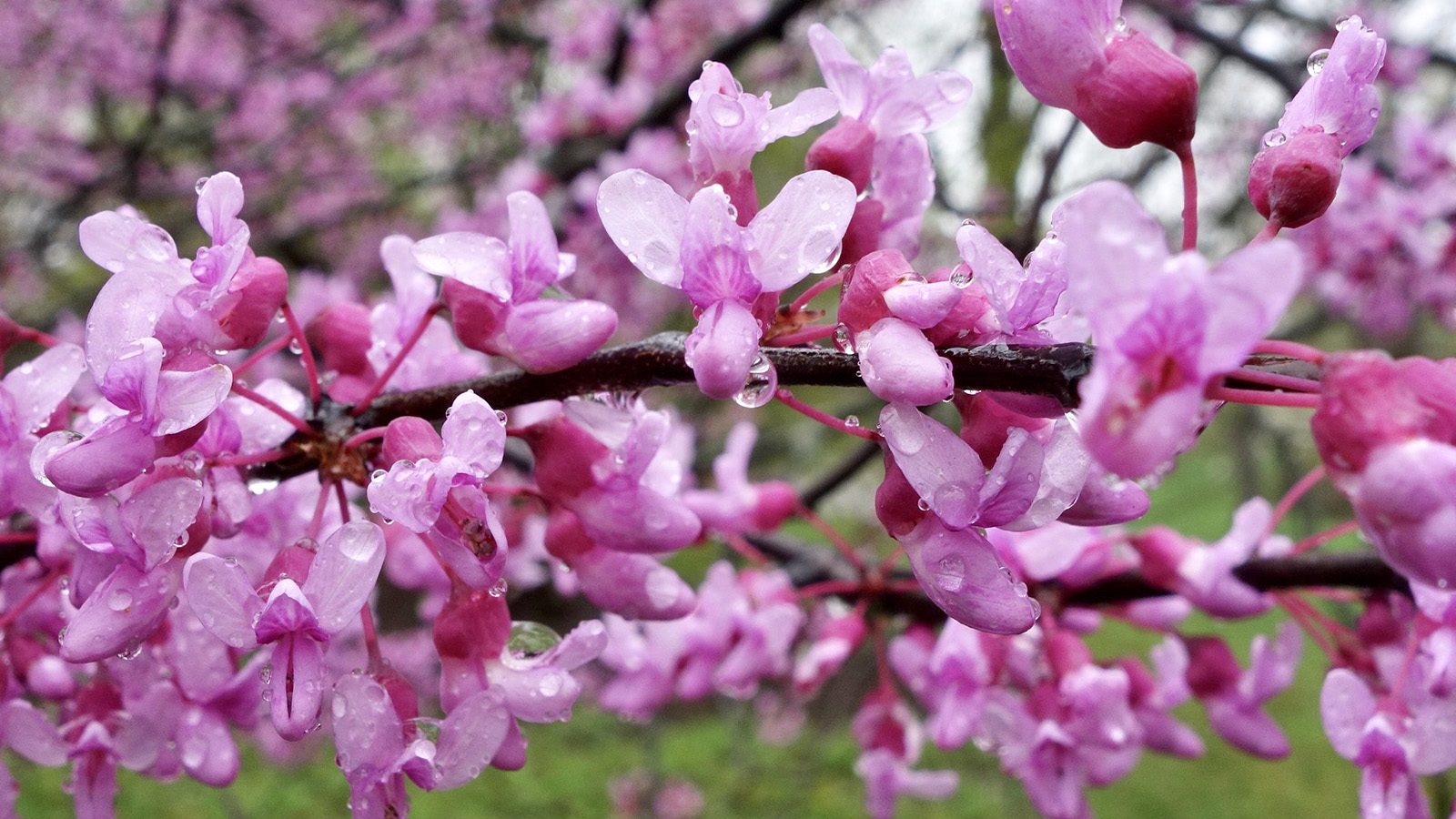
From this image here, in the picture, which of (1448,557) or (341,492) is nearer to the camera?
(1448,557)

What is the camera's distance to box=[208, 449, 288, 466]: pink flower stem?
3.06ft

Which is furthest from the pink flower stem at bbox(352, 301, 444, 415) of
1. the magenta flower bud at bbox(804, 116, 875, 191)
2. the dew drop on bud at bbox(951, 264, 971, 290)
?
the dew drop on bud at bbox(951, 264, 971, 290)

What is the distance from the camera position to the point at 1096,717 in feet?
4.83

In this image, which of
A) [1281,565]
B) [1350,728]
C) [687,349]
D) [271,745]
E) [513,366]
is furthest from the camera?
[271,745]

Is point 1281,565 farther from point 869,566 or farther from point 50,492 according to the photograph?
point 50,492

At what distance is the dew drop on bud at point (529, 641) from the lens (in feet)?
3.22

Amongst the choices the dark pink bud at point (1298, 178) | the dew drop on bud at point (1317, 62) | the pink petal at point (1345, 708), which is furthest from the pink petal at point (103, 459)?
the pink petal at point (1345, 708)

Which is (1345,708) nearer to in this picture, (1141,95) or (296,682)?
(1141,95)

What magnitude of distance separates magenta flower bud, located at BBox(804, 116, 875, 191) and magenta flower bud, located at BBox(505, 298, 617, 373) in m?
0.29

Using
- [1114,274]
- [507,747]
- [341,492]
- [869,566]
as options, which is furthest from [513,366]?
[869,566]

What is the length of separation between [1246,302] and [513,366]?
712 millimetres

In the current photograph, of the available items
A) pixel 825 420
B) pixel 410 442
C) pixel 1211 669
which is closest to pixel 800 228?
pixel 825 420

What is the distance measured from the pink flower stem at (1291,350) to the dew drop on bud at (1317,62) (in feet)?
0.95

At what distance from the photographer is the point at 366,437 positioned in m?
0.94
